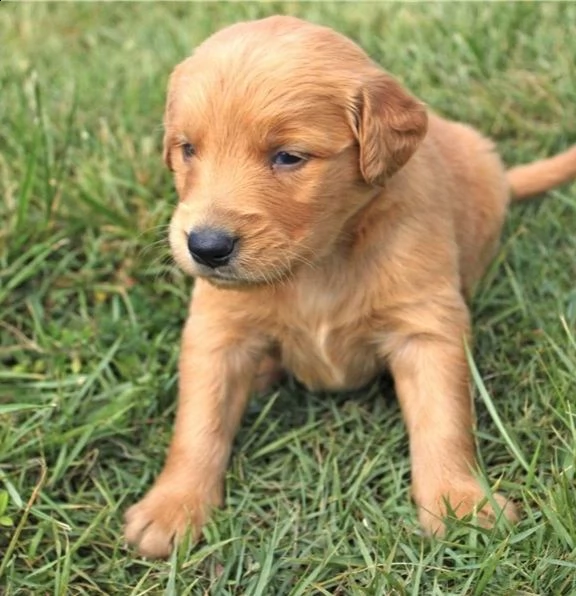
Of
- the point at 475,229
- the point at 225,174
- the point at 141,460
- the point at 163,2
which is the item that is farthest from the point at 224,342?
the point at 163,2

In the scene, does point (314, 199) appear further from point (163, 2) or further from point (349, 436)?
point (163, 2)

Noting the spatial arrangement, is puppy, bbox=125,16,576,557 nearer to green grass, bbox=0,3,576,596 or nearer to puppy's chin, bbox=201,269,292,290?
puppy's chin, bbox=201,269,292,290

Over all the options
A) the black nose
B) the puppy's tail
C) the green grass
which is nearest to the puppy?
the black nose

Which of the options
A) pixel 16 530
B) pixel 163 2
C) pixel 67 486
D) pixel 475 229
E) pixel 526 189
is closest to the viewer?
pixel 16 530

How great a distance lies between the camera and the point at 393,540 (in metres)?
3.05

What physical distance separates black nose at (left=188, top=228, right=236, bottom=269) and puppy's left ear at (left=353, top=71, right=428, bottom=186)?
19.9 inches

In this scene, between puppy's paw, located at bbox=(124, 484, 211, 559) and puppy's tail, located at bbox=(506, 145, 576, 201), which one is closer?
puppy's paw, located at bbox=(124, 484, 211, 559)

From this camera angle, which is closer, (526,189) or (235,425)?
(235,425)

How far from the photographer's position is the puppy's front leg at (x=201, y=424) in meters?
3.26

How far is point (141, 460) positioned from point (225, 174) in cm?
125

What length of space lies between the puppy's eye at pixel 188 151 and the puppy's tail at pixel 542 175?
184 cm

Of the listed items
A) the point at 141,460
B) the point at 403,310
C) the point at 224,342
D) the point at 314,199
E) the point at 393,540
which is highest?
the point at 314,199

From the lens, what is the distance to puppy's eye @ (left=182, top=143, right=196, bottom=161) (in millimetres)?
3053

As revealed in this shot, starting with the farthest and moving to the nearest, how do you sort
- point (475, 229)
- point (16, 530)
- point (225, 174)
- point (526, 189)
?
point (526, 189) < point (475, 229) < point (16, 530) < point (225, 174)
